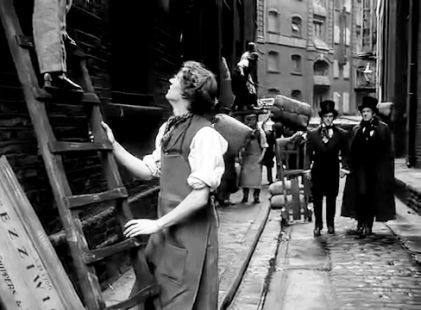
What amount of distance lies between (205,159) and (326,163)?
661cm

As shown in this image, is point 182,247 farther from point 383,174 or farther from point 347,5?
point 347,5

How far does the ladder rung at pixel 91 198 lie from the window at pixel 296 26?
4801 centimetres

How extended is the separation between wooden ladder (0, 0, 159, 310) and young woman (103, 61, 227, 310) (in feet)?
0.33

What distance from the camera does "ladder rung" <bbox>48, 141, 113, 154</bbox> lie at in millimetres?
3279

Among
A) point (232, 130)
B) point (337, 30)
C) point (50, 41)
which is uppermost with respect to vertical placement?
point (337, 30)

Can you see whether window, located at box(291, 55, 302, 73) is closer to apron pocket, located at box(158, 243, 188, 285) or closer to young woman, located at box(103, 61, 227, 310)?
young woman, located at box(103, 61, 227, 310)

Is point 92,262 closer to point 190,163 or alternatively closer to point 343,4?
point 190,163

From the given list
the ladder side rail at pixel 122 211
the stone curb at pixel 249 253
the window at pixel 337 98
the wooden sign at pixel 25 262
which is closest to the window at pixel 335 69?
the window at pixel 337 98

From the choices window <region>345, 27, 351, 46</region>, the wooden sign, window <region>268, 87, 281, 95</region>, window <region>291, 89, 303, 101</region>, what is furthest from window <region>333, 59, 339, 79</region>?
the wooden sign

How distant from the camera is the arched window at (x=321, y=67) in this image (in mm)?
53125

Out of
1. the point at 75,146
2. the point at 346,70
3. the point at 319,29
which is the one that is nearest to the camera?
the point at 75,146

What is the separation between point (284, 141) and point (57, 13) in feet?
29.4

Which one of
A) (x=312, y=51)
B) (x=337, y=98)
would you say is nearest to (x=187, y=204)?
(x=312, y=51)

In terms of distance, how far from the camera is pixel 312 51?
51812 millimetres
